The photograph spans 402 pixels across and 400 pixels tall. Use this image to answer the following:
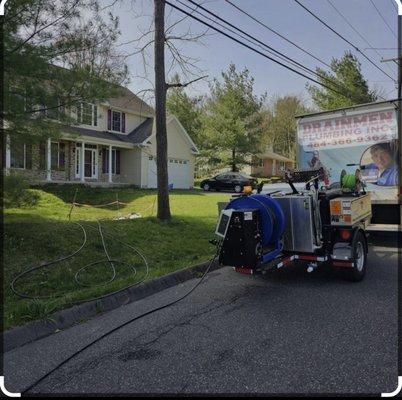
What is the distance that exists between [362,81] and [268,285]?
31861 mm

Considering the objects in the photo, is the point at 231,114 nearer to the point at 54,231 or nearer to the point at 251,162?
the point at 251,162

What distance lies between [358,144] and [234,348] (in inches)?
290

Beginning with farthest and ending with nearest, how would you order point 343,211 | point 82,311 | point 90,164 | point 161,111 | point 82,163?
point 90,164 < point 82,163 < point 161,111 < point 343,211 < point 82,311

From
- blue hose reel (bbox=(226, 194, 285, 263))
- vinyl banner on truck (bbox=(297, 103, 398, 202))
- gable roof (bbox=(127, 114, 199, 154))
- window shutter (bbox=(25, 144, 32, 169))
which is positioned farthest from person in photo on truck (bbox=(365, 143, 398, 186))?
gable roof (bbox=(127, 114, 199, 154))

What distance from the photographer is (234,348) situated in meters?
4.13

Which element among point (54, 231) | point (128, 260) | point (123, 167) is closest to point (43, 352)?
point (128, 260)

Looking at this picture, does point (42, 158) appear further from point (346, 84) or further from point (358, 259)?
point (346, 84)

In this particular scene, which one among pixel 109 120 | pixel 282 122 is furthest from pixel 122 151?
pixel 282 122

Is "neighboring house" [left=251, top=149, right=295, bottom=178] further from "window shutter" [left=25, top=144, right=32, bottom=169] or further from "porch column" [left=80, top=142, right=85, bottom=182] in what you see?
"window shutter" [left=25, top=144, right=32, bottom=169]

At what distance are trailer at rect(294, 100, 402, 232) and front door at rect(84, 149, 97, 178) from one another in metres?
18.6

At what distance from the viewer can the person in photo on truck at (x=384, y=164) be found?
9.54m

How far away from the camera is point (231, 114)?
3928cm

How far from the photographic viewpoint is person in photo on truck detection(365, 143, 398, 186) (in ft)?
31.3

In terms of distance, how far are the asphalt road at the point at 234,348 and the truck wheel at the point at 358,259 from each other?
17.2 inches
